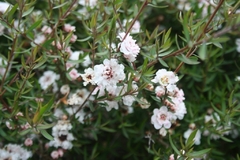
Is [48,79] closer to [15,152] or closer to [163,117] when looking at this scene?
[15,152]

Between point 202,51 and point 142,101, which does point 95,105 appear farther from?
point 202,51

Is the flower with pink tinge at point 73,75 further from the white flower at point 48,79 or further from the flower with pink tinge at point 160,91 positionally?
the flower with pink tinge at point 160,91

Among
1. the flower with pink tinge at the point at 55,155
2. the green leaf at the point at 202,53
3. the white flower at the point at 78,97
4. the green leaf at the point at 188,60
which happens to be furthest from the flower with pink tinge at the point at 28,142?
the green leaf at the point at 202,53

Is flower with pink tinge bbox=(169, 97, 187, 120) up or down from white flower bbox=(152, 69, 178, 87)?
down

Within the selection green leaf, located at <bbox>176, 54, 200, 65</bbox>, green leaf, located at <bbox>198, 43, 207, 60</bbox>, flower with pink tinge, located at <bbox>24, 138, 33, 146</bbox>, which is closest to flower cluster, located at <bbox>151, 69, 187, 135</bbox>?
green leaf, located at <bbox>176, 54, 200, 65</bbox>

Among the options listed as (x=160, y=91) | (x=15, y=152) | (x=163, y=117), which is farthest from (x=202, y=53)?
(x=15, y=152)

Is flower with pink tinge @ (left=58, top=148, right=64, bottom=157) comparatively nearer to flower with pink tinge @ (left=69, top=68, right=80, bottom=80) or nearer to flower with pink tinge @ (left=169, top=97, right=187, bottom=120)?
flower with pink tinge @ (left=69, top=68, right=80, bottom=80)
